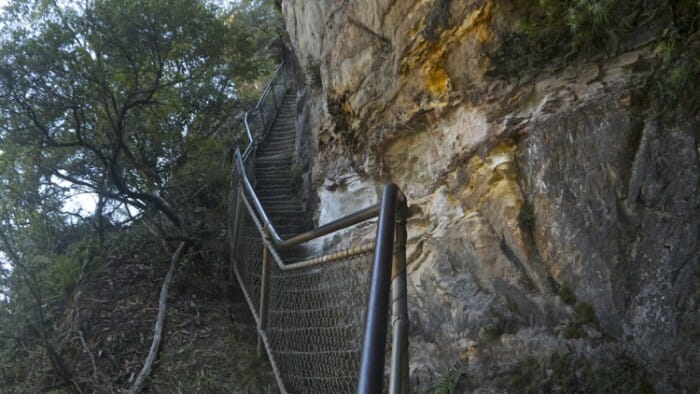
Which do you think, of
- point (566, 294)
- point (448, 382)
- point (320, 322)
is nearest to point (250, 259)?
point (320, 322)

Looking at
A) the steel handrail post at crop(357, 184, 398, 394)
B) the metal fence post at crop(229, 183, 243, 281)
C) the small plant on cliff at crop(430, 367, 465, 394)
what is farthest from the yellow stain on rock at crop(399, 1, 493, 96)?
the steel handrail post at crop(357, 184, 398, 394)

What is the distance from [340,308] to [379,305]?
1.31 meters

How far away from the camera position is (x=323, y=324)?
267cm

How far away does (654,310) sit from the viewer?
2.45 meters

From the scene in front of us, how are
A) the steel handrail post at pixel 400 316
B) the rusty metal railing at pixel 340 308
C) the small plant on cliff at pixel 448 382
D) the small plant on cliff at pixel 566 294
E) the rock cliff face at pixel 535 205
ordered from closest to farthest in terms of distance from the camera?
the rusty metal railing at pixel 340 308 < the steel handrail post at pixel 400 316 < the rock cliff face at pixel 535 205 < the small plant on cliff at pixel 566 294 < the small plant on cliff at pixel 448 382

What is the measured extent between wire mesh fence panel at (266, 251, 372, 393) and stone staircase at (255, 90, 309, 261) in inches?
85.1

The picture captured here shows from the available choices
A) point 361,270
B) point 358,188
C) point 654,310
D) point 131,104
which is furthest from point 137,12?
point 654,310

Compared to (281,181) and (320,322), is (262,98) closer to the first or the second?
(281,181)

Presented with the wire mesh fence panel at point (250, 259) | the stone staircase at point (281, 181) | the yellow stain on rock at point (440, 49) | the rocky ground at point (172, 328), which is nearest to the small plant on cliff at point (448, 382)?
the rocky ground at point (172, 328)

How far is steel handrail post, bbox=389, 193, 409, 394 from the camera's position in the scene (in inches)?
52.2

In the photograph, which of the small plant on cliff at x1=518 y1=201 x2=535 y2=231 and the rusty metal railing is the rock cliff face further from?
the rusty metal railing

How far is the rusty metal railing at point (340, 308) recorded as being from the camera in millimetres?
1219

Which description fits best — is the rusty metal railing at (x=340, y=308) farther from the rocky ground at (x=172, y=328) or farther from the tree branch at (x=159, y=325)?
the tree branch at (x=159, y=325)

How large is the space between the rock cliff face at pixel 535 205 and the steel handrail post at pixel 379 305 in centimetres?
186
